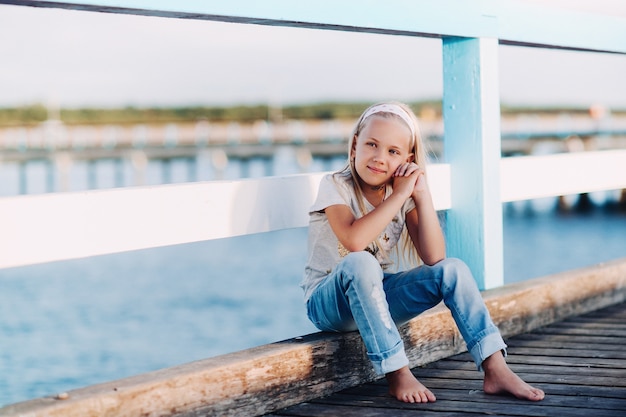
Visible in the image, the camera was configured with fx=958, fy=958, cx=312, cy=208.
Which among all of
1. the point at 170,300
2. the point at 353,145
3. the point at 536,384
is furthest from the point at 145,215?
the point at 170,300

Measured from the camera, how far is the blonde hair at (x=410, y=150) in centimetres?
274

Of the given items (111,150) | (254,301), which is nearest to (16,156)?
(111,150)

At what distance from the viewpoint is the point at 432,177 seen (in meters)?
3.25

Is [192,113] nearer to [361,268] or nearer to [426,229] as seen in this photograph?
[426,229]

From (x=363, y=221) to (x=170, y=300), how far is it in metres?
15.2

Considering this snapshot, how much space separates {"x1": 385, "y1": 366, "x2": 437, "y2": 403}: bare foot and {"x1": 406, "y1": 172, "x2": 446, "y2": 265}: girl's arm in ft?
1.18

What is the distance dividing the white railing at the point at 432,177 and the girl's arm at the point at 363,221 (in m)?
0.18

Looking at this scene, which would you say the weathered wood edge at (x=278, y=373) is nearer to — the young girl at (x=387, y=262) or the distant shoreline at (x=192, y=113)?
the young girl at (x=387, y=262)

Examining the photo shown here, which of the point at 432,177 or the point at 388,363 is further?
the point at 432,177

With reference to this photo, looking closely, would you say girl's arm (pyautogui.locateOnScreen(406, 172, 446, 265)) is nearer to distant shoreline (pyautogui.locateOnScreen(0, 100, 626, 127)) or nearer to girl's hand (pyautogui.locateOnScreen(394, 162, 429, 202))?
girl's hand (pyautogui.locateOnScreen(394, 162, 429, 202))

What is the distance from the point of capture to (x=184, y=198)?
246 centimetres

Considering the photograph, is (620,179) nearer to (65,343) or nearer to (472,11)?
(472,11)

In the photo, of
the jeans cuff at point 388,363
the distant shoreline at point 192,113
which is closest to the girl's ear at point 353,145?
the jeans cuff at point 388,363

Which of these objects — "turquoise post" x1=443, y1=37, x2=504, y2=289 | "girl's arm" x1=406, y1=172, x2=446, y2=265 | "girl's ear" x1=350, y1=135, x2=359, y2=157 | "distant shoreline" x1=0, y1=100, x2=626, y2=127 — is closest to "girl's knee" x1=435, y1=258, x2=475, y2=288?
"girl's arm" x1=406, y1=172, x2=446, y2=265
